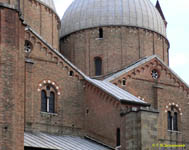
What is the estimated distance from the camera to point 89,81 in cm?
3722

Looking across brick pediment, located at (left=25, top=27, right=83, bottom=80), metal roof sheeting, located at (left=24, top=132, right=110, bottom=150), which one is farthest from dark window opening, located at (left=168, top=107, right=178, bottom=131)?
brick pediment, located at (left=25, top=27, right=83, bottom=80)

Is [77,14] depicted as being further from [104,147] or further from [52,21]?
[104,147]

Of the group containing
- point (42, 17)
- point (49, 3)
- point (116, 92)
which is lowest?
point (116, 92)

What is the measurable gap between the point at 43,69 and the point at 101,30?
9.63 m

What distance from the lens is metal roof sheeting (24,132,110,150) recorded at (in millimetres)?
31656

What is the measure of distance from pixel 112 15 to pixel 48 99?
11457 mm

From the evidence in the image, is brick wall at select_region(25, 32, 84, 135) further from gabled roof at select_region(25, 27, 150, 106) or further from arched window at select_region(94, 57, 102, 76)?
arched window at select_region(94, 57, 102, 76)

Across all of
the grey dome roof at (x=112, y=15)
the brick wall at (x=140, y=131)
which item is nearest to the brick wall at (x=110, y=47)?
the grey dome roof at (x=112, y=15)

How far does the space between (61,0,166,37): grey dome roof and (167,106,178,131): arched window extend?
7447 mm

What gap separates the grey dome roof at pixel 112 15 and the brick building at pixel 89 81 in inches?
2.9

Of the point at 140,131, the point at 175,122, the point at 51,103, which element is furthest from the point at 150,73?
the point at 140,131

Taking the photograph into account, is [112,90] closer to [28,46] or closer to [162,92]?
[162,92]

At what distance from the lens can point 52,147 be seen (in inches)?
1249

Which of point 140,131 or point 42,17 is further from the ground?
point 42,17
